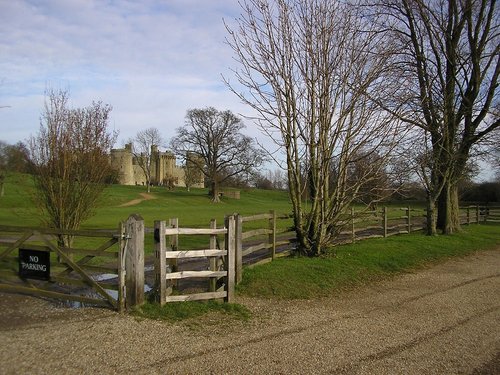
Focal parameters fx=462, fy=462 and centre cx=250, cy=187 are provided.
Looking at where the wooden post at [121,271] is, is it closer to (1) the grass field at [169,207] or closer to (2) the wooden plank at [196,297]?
(2) the wooden plank at [196,297]

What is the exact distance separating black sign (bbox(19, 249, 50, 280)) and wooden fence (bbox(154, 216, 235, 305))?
196 cm

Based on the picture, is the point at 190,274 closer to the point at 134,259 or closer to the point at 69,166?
the point at 134,259

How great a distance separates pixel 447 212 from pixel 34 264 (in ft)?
63.9

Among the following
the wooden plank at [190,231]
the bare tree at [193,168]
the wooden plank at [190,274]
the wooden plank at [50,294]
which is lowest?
the wooden plank at [50,294]

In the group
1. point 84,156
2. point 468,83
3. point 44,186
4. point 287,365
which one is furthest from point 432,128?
point 287,365

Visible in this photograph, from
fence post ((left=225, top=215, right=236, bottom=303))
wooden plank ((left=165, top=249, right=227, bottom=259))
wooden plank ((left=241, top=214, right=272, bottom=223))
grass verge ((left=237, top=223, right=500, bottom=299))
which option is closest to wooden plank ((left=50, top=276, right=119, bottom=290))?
wooden plank ((left=165, top=249, right=227, bottom=259))

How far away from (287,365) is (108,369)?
202cm

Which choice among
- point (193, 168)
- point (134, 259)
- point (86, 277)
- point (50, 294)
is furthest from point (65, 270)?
point (193, 168)

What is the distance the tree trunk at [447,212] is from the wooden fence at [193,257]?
16.4 meters

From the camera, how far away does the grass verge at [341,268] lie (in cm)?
951

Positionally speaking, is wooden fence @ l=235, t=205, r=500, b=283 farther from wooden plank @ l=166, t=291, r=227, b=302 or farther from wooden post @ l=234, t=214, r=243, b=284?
wooden plank @ l=166, t=291, r=227, b=302

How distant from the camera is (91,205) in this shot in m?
14.4

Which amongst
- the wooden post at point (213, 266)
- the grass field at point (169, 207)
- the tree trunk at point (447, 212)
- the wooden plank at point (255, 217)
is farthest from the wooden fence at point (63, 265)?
the grass field at point (169, 207)

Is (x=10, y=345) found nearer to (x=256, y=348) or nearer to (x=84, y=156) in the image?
(x=256, y=348)
